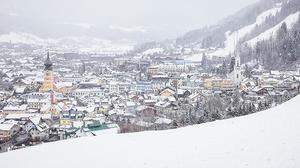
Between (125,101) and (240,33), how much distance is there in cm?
6484

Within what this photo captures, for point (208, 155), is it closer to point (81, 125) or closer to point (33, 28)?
point (81, 125)

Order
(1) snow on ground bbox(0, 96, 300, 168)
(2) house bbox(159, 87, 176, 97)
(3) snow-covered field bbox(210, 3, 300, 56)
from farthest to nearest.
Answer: (3) snow-covered field bbox(210, 3, 300, 56), (2) house bbox(159, 87, 176, 97), (1) snow on ground bbox(0, 96, 300, 168)

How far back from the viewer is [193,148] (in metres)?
7.34

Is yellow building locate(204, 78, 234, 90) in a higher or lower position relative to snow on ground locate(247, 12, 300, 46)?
lower

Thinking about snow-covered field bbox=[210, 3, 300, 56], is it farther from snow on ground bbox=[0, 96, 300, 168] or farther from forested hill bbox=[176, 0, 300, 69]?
→ snow on ground bbox=[0, 96, 300, 168]

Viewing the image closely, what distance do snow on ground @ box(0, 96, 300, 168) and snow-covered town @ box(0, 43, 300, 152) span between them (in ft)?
31.4

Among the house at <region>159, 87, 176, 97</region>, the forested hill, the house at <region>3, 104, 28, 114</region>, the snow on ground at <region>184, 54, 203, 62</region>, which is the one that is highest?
the forested hill

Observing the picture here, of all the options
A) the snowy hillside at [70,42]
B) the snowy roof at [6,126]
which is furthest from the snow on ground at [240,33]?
the snowy roof at [6,126]

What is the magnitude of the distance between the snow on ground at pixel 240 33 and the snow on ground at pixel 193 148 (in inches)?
3128

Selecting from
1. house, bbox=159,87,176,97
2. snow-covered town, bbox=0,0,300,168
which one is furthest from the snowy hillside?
house, bbox=159,87,176,97

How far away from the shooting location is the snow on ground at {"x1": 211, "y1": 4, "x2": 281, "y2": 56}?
90.5 metres

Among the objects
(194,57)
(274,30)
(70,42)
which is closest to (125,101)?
(274,30)

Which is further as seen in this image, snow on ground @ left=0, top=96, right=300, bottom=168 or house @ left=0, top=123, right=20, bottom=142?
house @ left=0, top=123, right=20, bottom=142

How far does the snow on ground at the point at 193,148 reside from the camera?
6359 mm
